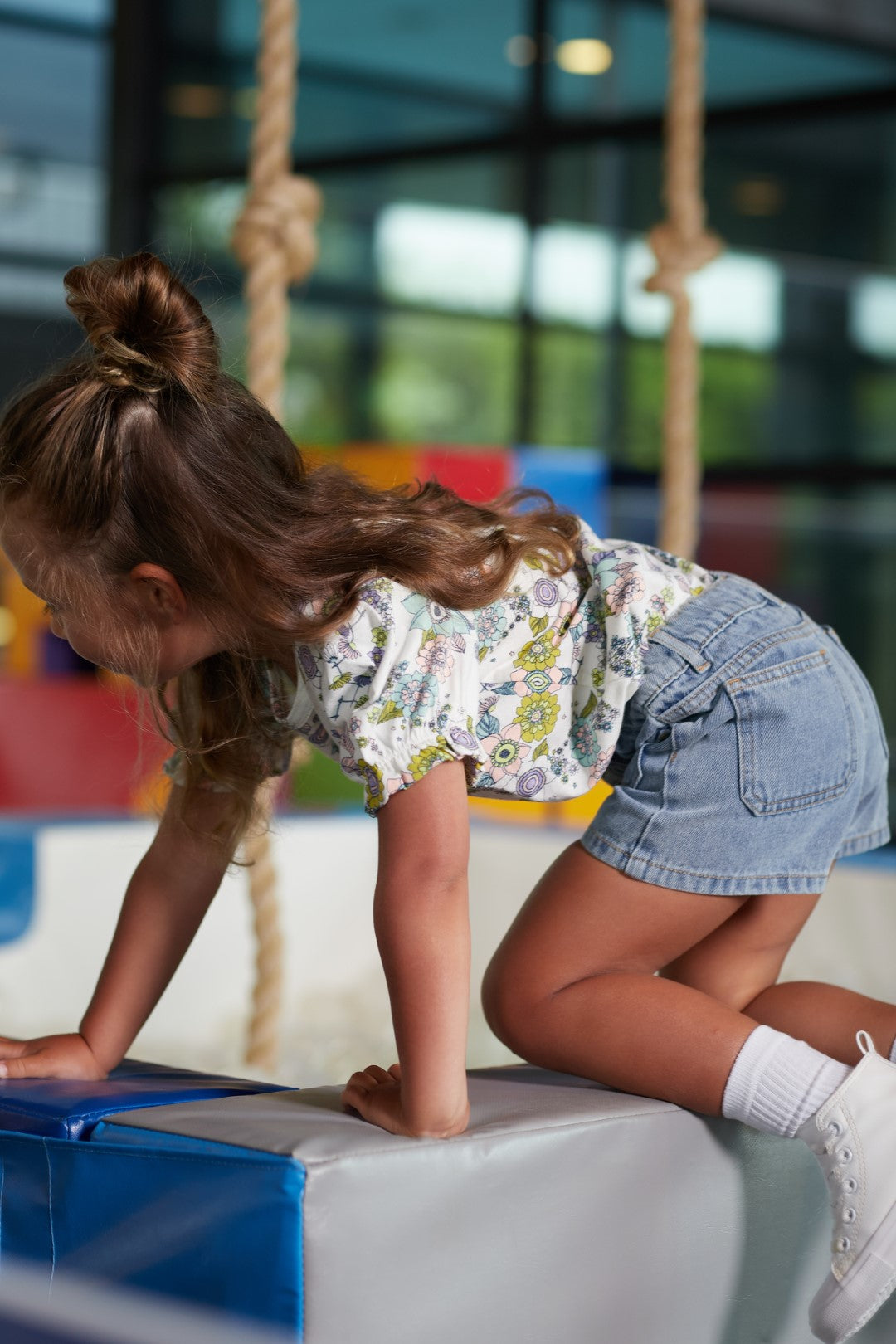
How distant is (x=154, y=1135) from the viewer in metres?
0.68

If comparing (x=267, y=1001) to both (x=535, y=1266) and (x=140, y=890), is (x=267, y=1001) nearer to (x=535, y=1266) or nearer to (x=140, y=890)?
(x=140, y=890)

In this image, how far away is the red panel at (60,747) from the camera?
94.0 inches

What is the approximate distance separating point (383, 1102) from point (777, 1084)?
0.19 metres

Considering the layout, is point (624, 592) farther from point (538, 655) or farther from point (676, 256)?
point (676, 256)

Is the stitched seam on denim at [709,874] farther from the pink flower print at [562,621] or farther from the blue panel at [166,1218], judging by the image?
the blue panel at [166,1218]

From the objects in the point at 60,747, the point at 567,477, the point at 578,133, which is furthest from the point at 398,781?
the point at 578,133

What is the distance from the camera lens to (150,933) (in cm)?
89

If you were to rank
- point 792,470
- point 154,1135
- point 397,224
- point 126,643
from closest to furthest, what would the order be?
point 154,1135
point 126,643
point 792,470
point 397,224

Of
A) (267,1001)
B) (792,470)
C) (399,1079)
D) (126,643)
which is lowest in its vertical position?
(267,1001)

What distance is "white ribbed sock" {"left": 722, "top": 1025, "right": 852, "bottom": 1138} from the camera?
748 millimetres

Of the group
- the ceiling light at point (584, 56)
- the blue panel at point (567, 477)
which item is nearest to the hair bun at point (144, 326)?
the blue panel at point (567, 477)

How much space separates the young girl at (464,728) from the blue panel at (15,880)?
651 mm

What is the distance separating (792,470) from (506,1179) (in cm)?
254

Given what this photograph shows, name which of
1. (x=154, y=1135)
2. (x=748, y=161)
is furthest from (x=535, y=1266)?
(x=748, y=161)
